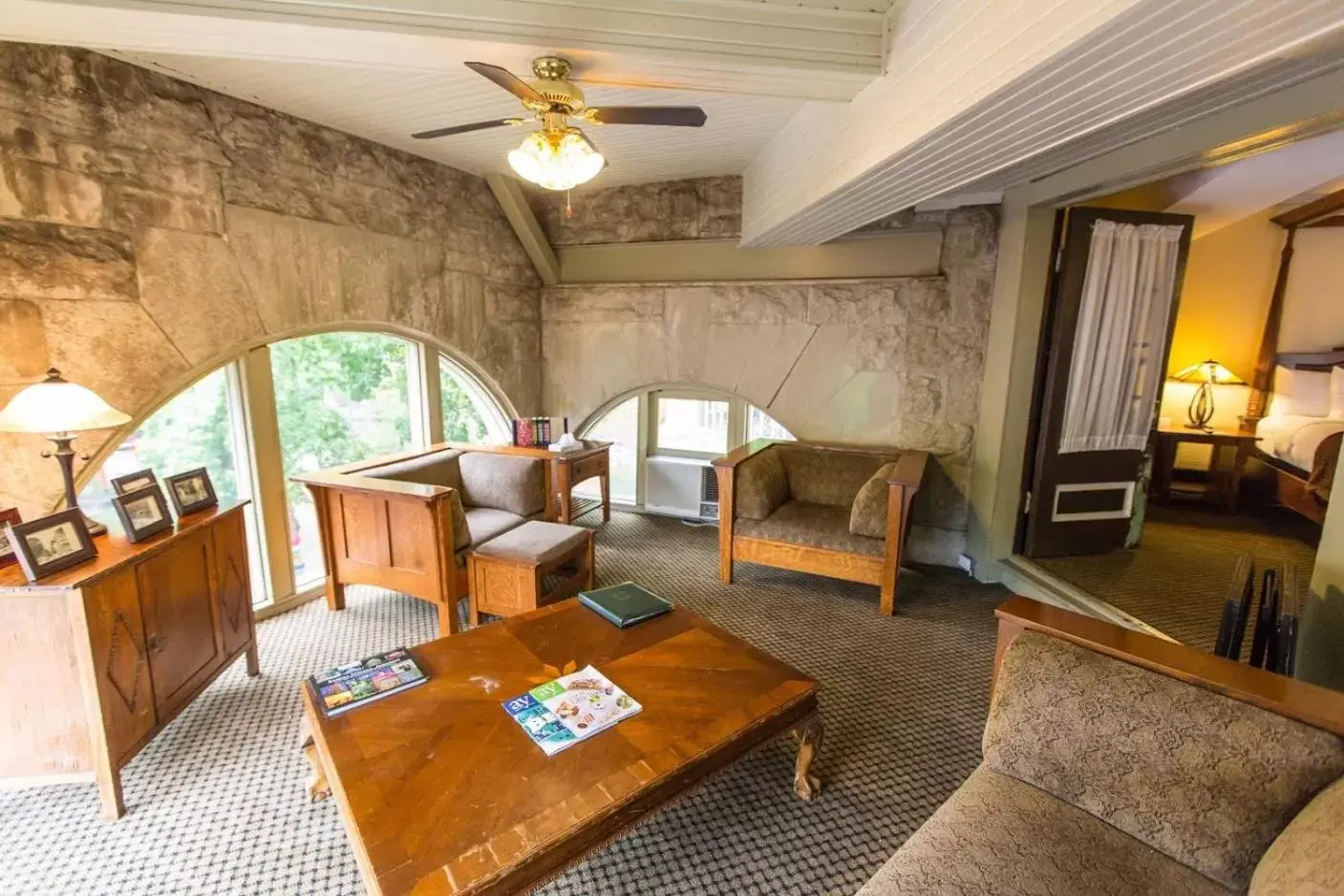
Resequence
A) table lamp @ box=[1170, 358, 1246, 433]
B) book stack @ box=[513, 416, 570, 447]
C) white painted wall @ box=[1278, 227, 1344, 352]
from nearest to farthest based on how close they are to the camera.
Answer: book stack @ box=[513, 416, 570, 447] → white painted wall @ box=[1278, 227, 1344, 352] → table lamp @ box=[1170, 358, 1246, 433]

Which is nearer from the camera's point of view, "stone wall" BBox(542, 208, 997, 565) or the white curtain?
the white curtain

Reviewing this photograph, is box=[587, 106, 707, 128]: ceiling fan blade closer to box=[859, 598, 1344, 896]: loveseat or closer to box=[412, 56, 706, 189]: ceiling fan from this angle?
box=[412, 56, 706, 189]: ceiling fan

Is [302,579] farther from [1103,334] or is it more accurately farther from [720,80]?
[1103,334]

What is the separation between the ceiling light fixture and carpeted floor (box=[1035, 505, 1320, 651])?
3165mm

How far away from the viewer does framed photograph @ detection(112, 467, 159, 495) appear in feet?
6.32

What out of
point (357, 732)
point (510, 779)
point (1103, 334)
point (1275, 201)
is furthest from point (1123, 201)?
point (357, 732)

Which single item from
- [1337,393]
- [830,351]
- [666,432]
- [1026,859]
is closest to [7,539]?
[1026,859]

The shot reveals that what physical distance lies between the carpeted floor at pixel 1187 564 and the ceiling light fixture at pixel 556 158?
316 centimetres

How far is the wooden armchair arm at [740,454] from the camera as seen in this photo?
330cm

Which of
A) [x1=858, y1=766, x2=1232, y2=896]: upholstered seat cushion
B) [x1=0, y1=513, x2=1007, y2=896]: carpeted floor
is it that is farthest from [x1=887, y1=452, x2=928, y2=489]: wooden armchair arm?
[x1=858, y1=766, x2=1232, y2=896]: upholstered seat cushion

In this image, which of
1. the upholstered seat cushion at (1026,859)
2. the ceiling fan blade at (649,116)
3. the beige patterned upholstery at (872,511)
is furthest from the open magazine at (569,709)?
the beige patterned upholstery at (872,511)

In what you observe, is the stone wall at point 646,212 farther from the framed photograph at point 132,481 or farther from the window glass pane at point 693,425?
the framed photograph at point 132,481

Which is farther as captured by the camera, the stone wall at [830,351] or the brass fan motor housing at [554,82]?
Result: the stone wall at [830,351]

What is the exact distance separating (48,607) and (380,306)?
6.74ft
